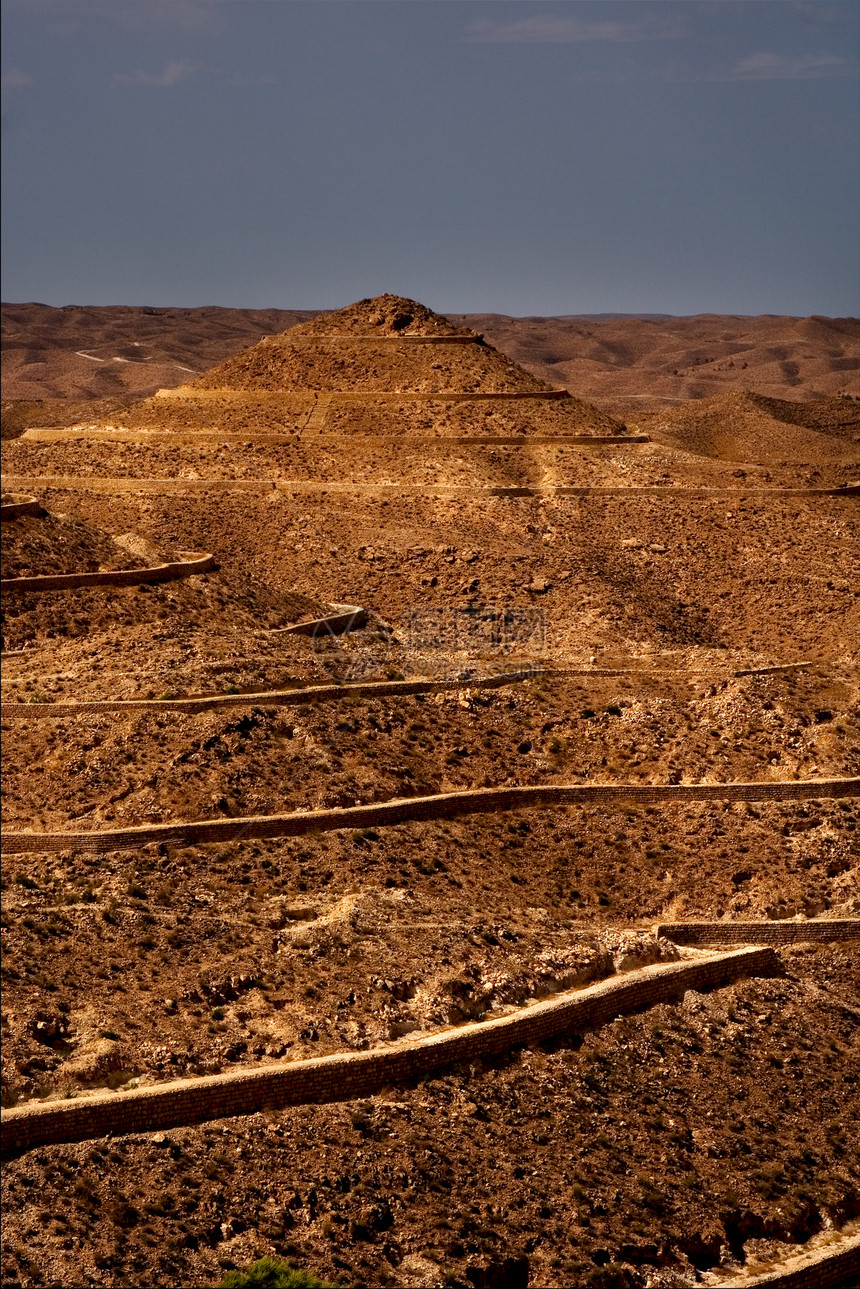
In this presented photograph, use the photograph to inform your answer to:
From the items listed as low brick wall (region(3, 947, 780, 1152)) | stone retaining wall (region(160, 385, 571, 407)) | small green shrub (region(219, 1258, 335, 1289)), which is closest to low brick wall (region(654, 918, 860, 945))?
low brick wall (region(3, 947, 780, 1152))

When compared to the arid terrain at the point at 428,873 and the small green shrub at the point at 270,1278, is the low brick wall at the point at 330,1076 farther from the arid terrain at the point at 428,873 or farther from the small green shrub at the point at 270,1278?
the small green shrub at the point at 270,1278

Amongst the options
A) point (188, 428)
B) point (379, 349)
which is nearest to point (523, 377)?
point (379, 349)

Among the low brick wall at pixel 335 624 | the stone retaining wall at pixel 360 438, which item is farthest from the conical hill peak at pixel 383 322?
the low brick wall at pixel 335 624

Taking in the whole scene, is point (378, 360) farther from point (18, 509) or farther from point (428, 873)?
point (428, 873)

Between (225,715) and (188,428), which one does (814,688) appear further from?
(188,428)

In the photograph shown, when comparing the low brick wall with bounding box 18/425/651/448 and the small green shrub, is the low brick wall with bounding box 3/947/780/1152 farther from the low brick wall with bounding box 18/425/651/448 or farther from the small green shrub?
the low brick wall with bounding box 18/425/651/448
